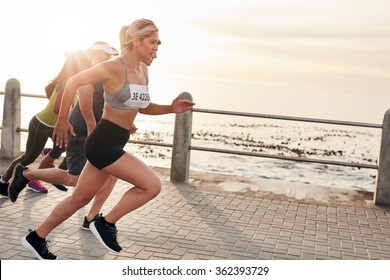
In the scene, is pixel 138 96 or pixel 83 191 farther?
pixel 83 191

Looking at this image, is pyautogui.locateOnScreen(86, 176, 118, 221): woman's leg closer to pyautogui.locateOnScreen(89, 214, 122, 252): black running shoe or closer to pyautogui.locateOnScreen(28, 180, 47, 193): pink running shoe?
pyautogui.locateOnScreen(89, 214, 122, 252): black running shoe

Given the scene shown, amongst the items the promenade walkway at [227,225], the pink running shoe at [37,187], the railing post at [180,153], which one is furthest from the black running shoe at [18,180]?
the railing post at [180,153]

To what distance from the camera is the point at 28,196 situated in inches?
279

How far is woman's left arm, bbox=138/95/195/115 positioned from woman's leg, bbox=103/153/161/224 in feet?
2.05

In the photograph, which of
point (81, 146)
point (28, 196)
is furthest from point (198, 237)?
point (28, 196)

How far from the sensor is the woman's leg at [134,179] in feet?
13.9

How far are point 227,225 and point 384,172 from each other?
277 centimetres

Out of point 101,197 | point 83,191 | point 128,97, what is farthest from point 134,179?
point 101,197

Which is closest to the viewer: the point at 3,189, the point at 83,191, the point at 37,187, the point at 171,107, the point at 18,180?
the point at 83,191

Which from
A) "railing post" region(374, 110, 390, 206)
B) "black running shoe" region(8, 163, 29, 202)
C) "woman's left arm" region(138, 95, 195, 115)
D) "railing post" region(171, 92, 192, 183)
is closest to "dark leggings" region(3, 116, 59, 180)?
"black running shoe" region(8, 163, 29, 202)

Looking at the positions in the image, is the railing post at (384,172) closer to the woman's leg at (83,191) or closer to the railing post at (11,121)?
the woman's leg at (83,191)

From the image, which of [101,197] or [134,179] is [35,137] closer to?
[101,197]

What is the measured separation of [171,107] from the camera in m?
4.71

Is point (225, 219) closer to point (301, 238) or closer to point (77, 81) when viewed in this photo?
point (301, 238)
